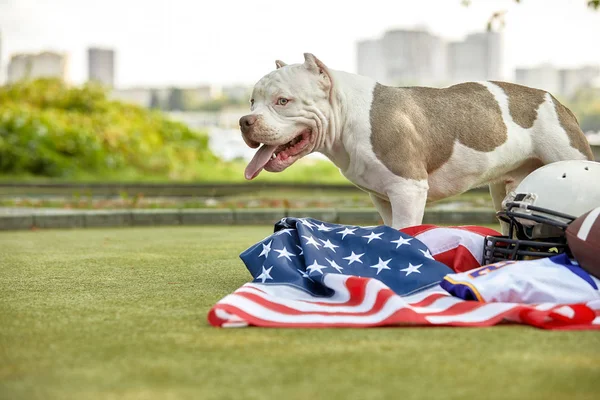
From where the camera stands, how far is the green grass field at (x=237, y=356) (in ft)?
6.25

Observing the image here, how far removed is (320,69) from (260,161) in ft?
1.95

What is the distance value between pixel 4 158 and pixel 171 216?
10011mm

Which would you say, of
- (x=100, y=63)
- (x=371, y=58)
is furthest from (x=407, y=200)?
(x=100, y=63)

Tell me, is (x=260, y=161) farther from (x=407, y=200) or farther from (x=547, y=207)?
(x=547, y=207)

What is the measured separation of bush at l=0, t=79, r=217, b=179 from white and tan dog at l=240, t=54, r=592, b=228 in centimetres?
1477

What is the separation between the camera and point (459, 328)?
8.82ft

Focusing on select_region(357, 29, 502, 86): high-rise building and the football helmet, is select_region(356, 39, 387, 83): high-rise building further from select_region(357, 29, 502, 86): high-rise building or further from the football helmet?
the football helmet

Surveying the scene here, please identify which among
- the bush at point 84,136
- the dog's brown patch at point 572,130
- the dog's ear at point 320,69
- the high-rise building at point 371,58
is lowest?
the bush at point 84,136

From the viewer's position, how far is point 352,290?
3053 millimetres

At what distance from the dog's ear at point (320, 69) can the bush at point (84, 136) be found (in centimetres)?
1482

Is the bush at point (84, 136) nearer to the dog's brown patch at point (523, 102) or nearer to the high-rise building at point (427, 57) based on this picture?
the high-rise building at point (427, 57)

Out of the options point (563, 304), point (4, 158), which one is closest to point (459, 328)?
point (563, 304)

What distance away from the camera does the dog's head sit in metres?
4.07

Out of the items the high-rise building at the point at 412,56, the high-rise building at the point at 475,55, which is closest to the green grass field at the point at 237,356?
the high-rise building at the point at 412,56
